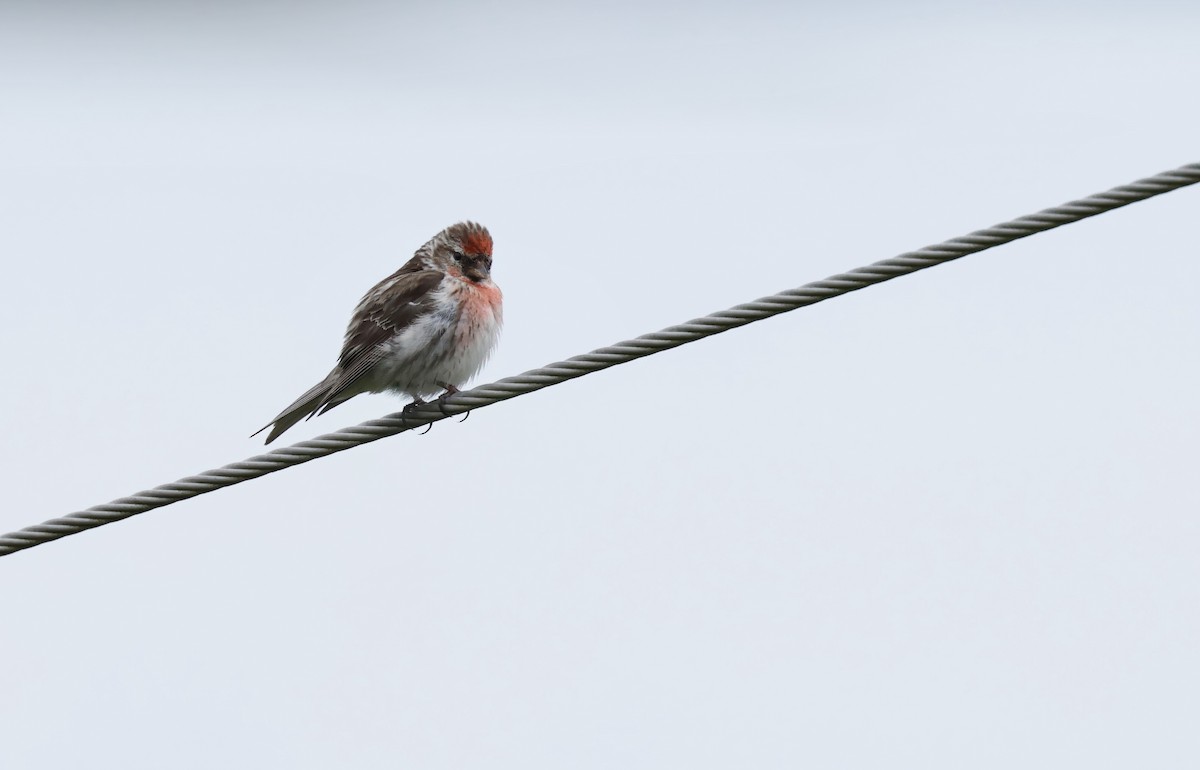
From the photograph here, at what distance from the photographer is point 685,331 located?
5.36 metres

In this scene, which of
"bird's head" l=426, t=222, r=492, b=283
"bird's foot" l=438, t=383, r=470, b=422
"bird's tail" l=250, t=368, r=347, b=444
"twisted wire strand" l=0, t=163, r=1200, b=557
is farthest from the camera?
"bird's head" l=426, t=222, r=492, b=283

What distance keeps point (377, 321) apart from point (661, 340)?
2.88 m

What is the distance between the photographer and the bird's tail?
24.5 feet

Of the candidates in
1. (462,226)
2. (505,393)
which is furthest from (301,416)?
(505,393)

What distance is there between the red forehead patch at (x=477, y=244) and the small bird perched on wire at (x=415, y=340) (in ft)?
0.50

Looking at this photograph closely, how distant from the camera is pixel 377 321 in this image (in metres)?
7.98

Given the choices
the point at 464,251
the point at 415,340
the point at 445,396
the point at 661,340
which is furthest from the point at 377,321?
the point at 661,340

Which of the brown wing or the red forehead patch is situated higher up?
the red forehead patch

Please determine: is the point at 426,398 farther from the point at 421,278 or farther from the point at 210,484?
the point at 210,484

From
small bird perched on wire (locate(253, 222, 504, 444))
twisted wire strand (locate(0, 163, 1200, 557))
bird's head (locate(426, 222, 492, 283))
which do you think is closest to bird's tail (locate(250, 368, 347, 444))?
small bird perched on wire (locate(253, 222, 504, 444))

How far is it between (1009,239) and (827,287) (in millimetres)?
571

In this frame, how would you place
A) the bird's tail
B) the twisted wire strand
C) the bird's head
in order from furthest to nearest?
1. the bird's head
2. the bird's tail
3. the twisted wire strand

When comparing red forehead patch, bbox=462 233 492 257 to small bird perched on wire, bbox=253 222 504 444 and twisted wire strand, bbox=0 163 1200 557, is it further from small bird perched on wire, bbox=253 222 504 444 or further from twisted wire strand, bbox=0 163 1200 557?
twisted wire strand, bbox=0 163 1200 557

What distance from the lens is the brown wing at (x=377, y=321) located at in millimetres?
7781
